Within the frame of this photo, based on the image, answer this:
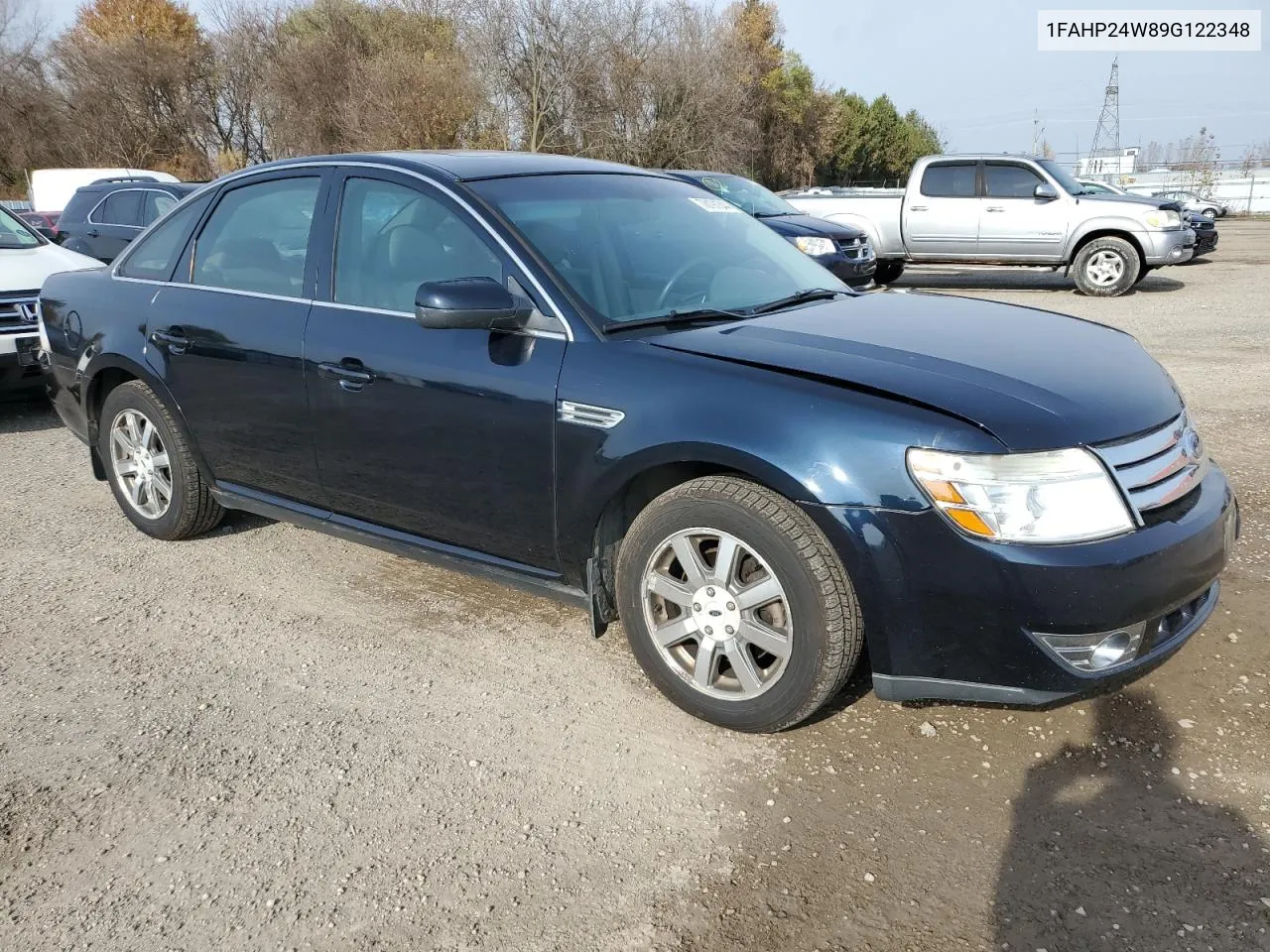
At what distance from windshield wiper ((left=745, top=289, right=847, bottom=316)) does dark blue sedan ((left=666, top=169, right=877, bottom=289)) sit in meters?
7.14

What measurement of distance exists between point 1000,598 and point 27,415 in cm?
776

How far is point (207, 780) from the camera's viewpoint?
2945 millimetres

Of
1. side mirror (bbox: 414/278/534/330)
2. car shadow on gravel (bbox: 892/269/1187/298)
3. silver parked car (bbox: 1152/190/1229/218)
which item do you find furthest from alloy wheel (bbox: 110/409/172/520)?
silver parked car (bbox: 1152/190/1229/218)

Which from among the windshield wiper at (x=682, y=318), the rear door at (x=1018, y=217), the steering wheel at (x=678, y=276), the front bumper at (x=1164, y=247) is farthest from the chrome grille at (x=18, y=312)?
the front bumper at (x=1164, y=247)

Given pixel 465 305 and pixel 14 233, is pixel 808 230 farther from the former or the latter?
pixel 465 305

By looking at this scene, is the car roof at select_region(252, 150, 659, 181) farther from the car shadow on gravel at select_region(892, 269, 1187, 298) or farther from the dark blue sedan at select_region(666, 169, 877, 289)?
the car shadow on gravel at select_region(892, 269, 1187, 298)

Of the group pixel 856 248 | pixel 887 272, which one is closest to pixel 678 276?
pixel 856 248

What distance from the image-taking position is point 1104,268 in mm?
13461

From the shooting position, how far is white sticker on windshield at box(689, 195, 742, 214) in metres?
4.24

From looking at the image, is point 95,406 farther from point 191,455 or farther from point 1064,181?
point 1064,181

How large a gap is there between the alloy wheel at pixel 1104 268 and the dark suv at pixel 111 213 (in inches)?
460

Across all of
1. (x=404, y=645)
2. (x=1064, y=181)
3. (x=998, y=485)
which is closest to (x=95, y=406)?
(x=404, y=645)

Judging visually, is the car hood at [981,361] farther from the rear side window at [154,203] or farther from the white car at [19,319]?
the rear side window at [154,203]

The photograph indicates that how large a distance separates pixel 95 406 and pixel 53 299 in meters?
0.61
